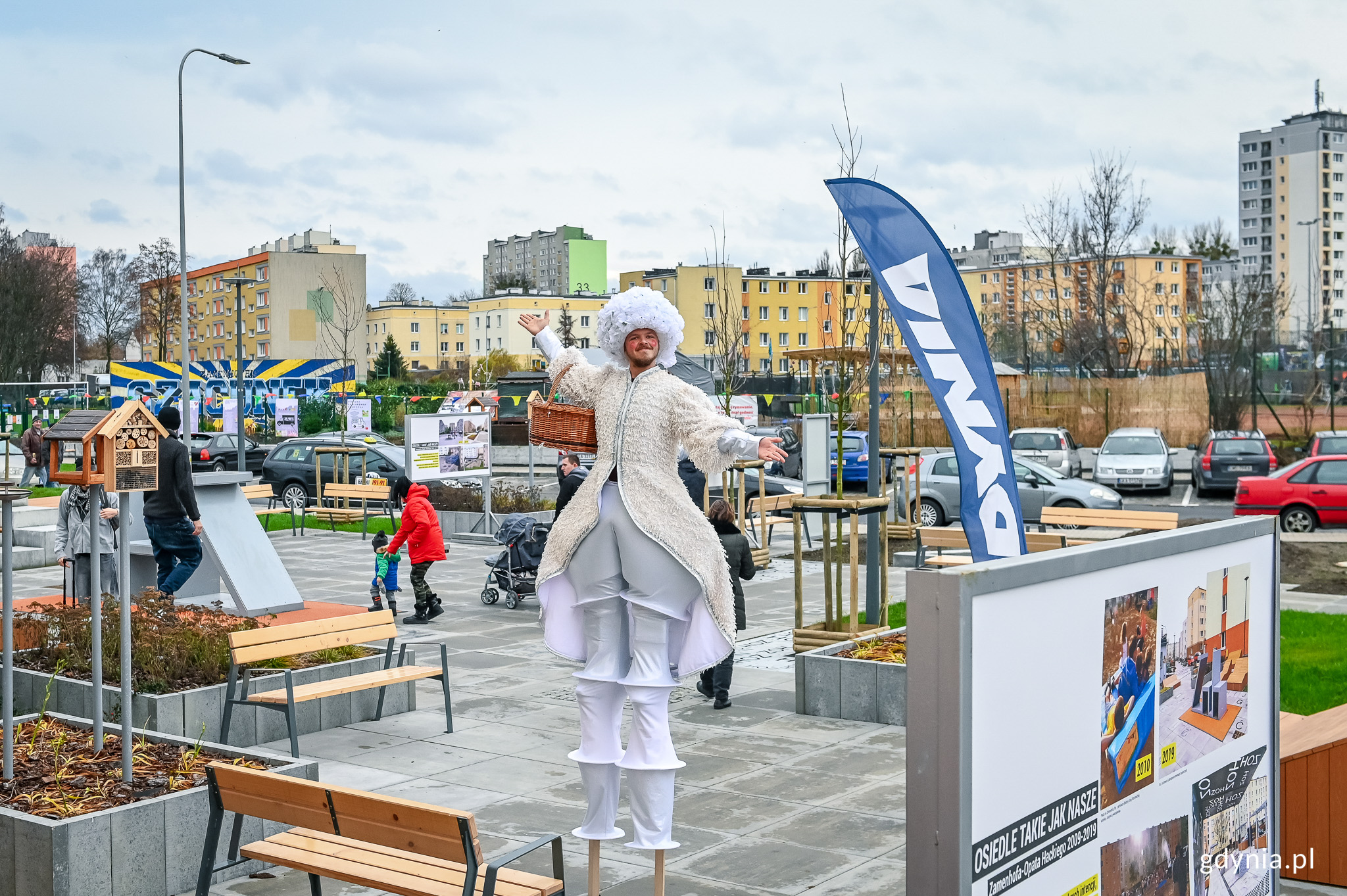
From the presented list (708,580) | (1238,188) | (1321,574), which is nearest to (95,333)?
(1321,574)

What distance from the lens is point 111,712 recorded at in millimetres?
7156

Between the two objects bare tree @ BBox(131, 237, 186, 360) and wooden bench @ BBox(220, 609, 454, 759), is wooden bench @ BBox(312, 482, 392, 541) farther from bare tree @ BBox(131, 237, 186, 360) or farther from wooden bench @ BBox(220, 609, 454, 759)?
bare tree @ BBox(131, 237, 186, 360)

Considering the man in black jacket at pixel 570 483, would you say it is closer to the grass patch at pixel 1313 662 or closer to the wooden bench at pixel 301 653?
the wooden bench at pixel 301 653

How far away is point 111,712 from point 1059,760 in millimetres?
5778

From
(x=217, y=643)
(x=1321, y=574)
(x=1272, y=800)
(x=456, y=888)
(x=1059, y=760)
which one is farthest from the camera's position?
(x=1321, y=574)

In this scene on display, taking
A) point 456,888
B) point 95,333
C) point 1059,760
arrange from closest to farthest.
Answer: point 1059,760
point 456,888
point 95,333

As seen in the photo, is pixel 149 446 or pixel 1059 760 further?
pixel 149 446

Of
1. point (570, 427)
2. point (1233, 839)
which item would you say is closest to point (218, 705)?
point (570, 427)

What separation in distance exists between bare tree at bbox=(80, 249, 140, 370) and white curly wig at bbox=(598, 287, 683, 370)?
8722 cm

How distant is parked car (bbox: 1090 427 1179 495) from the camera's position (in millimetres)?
29016

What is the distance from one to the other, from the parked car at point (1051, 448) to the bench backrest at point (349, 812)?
26496 millimetres

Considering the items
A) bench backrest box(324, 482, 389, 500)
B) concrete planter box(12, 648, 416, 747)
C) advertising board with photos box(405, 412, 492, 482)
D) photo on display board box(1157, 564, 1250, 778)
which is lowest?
concrete planter box(12, 648, 416, 747)

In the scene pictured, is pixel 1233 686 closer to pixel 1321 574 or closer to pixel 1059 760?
pixel 1059 760

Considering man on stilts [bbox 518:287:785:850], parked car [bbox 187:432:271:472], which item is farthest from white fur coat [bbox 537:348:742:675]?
parked car [bbox 187:432:271:472]
